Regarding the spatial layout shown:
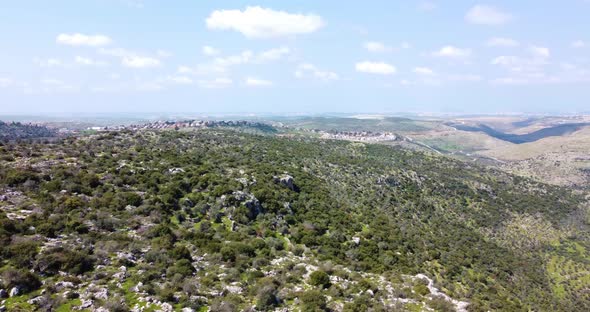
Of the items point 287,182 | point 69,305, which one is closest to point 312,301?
point 69,305

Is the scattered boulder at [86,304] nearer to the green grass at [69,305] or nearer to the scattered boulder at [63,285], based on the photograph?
the green grass at [69,305]

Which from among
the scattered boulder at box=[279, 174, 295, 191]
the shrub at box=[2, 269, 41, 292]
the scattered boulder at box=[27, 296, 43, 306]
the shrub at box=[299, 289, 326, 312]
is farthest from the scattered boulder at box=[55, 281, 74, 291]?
the scattered boulder at box=[279, 174, 295, 191]

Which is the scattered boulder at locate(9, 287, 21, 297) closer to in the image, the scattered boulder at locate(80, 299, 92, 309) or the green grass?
the green grass

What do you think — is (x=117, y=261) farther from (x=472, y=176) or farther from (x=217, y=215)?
(x=472, y=176)

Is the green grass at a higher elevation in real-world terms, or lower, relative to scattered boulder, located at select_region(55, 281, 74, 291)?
lower

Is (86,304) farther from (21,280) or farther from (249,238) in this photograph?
(249,238)

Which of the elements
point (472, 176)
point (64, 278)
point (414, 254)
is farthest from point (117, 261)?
point (472, 176)

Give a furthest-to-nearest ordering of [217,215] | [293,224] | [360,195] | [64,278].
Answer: [360,195]
[293,224]
[217,215]
[64,278]

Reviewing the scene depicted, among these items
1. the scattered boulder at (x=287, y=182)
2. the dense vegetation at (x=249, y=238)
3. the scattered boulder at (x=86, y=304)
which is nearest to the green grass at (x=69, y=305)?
the dense vegetation at (x=249, y=238)
